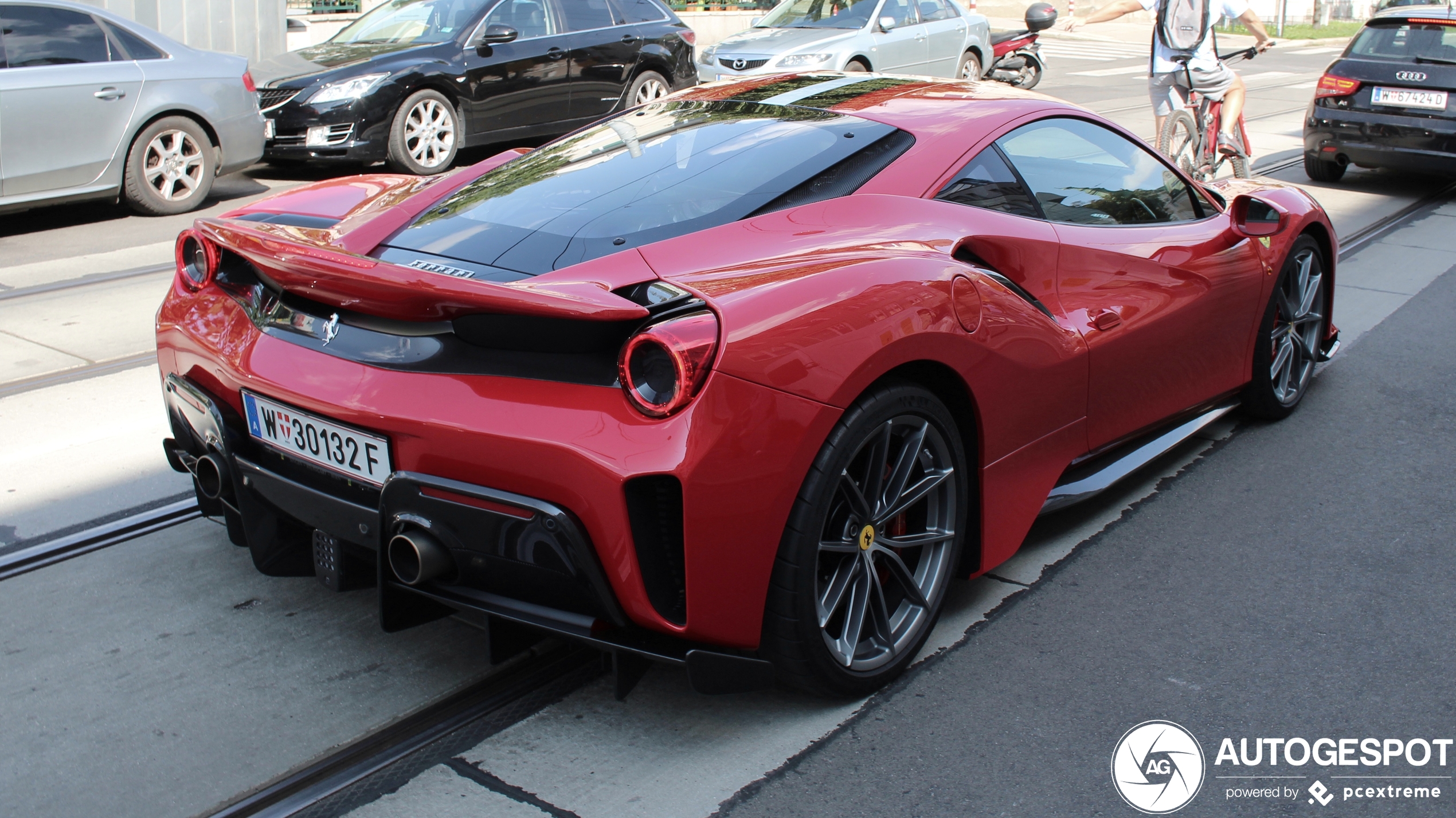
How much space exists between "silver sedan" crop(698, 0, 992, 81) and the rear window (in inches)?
382

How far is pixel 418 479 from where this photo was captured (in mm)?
2479

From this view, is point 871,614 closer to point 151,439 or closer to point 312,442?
point 312,442

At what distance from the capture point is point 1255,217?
4.29 metres

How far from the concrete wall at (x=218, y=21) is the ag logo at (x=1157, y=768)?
13.6m

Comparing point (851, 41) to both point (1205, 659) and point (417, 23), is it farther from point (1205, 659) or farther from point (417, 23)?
point (1205, 659)

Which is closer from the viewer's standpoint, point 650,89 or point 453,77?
point 453,77

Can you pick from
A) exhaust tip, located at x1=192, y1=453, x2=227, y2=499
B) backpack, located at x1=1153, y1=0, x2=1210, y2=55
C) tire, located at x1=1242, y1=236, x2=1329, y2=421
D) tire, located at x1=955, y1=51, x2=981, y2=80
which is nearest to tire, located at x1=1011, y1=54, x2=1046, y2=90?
tire, located at x1=955, y1=51, x2=981, y2=80

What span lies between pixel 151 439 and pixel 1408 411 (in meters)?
4.84

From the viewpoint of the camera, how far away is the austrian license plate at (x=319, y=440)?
2588 millimetres

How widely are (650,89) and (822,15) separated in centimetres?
312

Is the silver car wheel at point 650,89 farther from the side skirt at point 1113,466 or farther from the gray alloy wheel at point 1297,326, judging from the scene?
the side skirt at point 1113,466

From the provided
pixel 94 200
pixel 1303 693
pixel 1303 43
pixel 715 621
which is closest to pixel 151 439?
pixel 715 621


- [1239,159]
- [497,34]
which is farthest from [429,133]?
[1239,159]

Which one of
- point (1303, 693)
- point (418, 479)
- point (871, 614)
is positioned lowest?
point (1303, 693)
